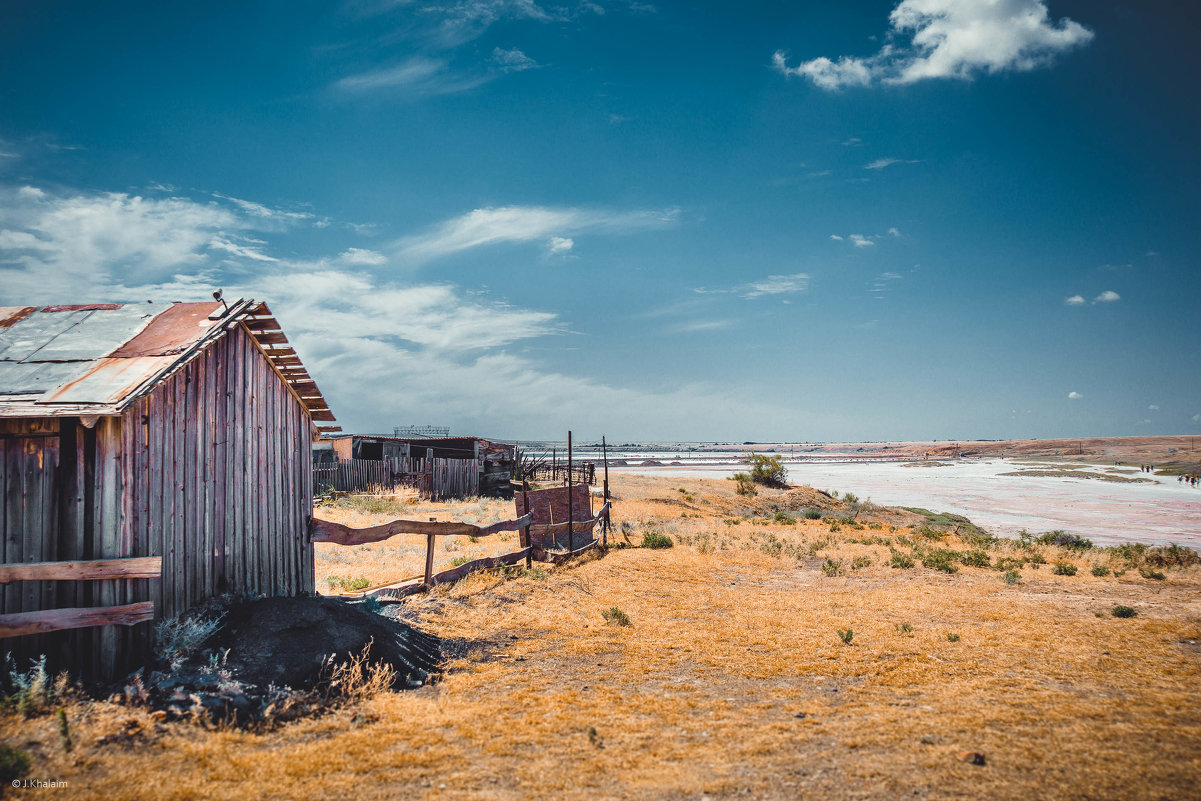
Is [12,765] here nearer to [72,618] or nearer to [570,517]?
[72,618]

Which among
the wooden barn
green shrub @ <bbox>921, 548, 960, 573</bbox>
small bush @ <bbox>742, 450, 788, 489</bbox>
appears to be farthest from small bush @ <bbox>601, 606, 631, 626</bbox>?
small bush @ <bbox>742, 450, 788, 489</bbox>

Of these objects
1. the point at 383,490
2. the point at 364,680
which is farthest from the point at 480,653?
the point at 383,490

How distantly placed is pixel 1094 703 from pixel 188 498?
32.0ft

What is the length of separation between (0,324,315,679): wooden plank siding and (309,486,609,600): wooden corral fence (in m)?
0.93

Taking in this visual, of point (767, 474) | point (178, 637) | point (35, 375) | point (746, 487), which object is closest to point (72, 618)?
point (178, 637)

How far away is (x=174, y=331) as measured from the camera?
25.1ft

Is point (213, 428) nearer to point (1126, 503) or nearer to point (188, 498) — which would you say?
point (188, 498)

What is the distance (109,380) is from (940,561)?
16273mm

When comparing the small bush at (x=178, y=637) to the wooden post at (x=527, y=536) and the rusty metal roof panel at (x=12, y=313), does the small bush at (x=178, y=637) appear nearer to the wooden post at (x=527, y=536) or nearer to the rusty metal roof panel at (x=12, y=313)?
the rusty metal roof panel at (x=12, y=313)

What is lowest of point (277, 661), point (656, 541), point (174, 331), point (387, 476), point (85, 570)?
point (656, 541)

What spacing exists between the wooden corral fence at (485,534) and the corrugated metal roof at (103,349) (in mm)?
2389

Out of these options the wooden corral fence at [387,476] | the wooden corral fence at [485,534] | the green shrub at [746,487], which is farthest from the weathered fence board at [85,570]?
the green shrub at [746,487]

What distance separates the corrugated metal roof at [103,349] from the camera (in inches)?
244

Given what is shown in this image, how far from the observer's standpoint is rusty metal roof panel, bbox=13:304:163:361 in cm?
725
